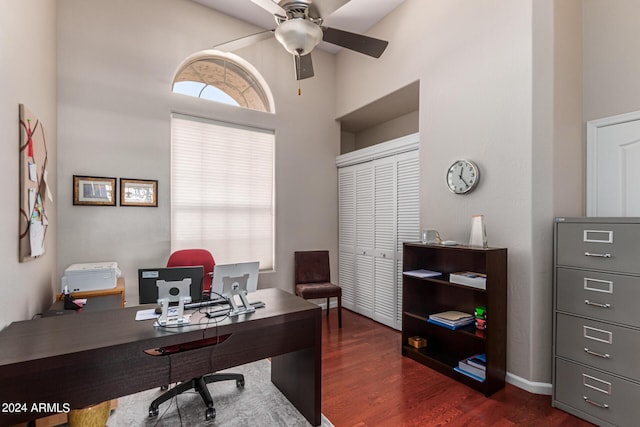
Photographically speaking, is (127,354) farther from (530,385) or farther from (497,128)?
(497,128)

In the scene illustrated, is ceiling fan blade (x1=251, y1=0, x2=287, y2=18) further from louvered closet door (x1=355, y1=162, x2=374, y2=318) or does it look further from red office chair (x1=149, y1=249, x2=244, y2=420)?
louvered closet door (x1=355, y1=162, x2=374, y2=318)

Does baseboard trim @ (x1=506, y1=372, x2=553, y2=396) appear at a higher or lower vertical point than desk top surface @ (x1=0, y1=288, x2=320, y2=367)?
lower

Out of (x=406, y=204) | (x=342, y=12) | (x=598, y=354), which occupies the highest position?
(x=342, y=12)

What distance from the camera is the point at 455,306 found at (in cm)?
292

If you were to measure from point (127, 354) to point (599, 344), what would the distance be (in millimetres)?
2864

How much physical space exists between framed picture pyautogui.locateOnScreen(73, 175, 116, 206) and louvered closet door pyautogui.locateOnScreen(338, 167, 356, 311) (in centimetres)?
290

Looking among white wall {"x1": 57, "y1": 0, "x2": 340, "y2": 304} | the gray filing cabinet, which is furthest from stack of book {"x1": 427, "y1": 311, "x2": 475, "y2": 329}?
white wall {"x1": 57, "y1": 0, "x2": 340, "y2": 304}

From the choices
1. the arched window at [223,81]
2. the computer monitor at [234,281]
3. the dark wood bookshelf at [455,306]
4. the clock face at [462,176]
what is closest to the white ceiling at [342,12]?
the arched window at [223,81]

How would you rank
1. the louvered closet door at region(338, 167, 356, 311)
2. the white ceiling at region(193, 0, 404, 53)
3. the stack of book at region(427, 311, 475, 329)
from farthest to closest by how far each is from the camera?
1. the louvered closet door at region(338, 167, 356, 311)
2. the white ceiling at region(193, 0, 404, 53)
3. the stack of book at region(427, 311, 475, 329)

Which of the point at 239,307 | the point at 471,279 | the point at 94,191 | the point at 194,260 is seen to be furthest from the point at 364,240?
the point at 94,191

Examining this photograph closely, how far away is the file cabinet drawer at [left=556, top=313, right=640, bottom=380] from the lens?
6.11ft

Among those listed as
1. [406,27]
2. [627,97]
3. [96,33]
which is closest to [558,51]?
[627,97]

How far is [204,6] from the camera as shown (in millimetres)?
3590

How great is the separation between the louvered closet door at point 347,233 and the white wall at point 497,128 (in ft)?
4.26
